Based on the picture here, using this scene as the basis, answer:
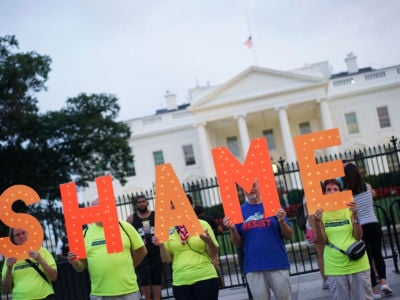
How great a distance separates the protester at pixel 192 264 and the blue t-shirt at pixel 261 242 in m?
0.34

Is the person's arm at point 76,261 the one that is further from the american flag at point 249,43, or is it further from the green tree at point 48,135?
the american flag at point 249,43

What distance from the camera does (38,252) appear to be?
200 inches

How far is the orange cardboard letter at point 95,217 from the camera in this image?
197 inches

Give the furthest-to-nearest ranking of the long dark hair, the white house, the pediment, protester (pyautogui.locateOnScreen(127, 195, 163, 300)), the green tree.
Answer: the white house → the pediment → the green tree → protester (pyautogui.locateOnScreen(127, 195, 163, 300)) → the long dark hair

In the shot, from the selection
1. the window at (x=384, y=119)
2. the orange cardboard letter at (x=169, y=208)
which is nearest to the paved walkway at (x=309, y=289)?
the orange cardboard letter at (x=169, y=208)

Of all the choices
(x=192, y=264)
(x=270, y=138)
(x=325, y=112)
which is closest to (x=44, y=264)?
(x=192, y=264)

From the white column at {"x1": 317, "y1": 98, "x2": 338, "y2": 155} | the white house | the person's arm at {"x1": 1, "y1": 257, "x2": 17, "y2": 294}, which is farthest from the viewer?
the white house

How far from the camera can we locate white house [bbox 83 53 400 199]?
1729 inches

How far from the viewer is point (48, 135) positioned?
30156mm

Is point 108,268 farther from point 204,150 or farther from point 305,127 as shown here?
point 305,127

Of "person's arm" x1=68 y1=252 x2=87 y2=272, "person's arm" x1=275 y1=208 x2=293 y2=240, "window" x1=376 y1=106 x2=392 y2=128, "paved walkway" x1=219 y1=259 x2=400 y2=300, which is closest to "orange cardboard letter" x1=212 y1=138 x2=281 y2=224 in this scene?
"person's arm" x1=275 y1=208 x2=293 y2=240

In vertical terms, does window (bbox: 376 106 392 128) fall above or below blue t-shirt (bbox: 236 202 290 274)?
above

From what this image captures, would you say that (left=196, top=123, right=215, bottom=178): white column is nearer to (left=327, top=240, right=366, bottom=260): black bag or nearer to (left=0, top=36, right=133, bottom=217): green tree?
(left=0, top=36, right=133, bottom=217): green tree

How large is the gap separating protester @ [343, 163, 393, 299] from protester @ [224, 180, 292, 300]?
4.72 ft
